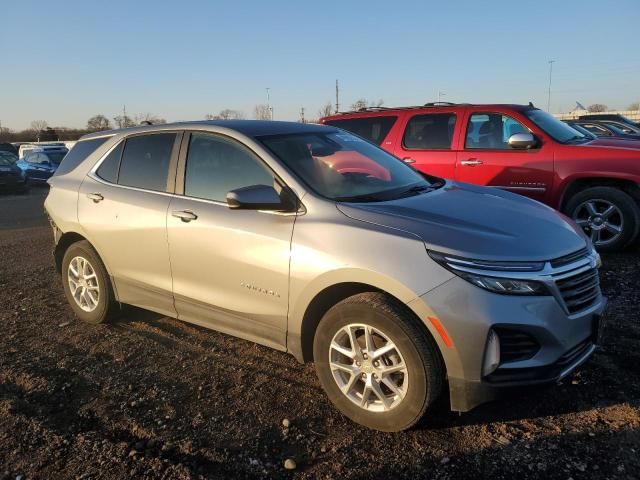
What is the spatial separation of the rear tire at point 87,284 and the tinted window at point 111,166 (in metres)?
0.64

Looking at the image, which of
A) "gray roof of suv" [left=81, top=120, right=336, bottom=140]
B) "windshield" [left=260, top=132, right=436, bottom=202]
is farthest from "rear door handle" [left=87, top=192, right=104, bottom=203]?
"windshield" [left=260, top=132, right=436, bottom=202]

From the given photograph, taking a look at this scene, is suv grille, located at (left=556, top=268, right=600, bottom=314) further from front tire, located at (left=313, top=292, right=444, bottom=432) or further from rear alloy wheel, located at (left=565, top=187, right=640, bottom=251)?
rear alloy wheel, located at (left=565, top=187, right=640, bottom=251)

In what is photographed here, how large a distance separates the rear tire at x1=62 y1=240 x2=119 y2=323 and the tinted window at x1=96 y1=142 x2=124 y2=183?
0.64 m

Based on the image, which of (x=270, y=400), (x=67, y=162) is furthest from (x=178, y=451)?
(x=67, y=162)

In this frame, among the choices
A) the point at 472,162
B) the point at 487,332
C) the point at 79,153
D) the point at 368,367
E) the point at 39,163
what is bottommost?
the point at 368,367

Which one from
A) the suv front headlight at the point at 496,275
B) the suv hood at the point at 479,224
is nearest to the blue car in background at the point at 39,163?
the suv hood at the point at 479,224

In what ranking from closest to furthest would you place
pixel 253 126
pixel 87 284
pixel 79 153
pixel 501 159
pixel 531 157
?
pixel 253 126, pixel 87 284, pixel 79 153, pixel 531 157, pixel 501 159

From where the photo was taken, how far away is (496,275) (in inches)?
105

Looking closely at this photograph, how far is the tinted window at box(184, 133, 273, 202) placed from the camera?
3.61 metres

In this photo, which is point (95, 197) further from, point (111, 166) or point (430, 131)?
point (430, 131)

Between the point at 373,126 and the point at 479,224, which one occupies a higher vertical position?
the point at 373,126

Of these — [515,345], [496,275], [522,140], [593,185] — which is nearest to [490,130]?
[522,140]

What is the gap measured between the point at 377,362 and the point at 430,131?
514 cm

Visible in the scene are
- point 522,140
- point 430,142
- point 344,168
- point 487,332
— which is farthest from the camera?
point 430,142
